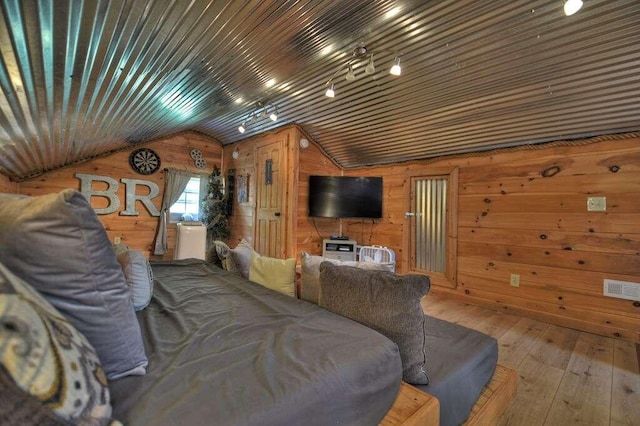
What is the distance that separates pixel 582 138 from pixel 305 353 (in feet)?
11.0

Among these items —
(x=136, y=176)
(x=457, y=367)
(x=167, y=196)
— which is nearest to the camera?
(x=457, y=367)

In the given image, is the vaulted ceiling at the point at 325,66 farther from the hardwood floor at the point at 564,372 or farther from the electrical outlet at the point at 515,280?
the hardwood floor at the point at 564,372

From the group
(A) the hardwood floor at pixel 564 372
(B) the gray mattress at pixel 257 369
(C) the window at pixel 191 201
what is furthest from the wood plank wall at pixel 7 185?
(A) the hardwood floor at pixel 564 372

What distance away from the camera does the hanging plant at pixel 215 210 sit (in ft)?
17.4

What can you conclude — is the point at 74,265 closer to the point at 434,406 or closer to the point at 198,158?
the point at 434,406

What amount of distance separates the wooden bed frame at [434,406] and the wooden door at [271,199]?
121 inches

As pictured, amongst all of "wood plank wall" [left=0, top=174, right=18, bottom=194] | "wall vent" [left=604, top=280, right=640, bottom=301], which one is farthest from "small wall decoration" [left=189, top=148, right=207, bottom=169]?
"wall vent" [left=604, top=280, right=640, bottom=301]

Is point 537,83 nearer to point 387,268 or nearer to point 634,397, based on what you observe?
point 387,268

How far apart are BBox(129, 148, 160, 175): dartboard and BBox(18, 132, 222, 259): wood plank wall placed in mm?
64

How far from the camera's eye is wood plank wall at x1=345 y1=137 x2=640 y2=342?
2641mm

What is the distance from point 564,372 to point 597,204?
1655mm

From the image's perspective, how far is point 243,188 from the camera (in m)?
5.19

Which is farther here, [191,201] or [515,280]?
[191,201]

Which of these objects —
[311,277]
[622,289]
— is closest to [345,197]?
[311,277]
